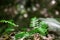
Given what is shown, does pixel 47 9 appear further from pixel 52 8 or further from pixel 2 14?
pixel 2 14

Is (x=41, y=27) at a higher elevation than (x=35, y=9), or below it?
below

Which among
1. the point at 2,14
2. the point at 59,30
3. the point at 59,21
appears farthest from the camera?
the point at 2,14

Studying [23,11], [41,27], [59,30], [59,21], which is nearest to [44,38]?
[41,27]

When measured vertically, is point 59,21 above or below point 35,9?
below

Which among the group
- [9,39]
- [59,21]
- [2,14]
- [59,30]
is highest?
[2,14]

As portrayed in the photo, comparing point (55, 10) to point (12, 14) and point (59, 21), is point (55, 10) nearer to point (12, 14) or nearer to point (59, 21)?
point (12, 14)

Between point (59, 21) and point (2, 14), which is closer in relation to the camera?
point (59, 21)

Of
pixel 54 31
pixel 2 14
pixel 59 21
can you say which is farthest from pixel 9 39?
pixel 2 14

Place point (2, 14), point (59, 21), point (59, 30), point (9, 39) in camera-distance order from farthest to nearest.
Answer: point (2, 14), point (59, 21), point (59, 30), point (9, 39)

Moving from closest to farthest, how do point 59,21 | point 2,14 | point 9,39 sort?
1. point 9,39
2. point 59,21
3. point 2,14
